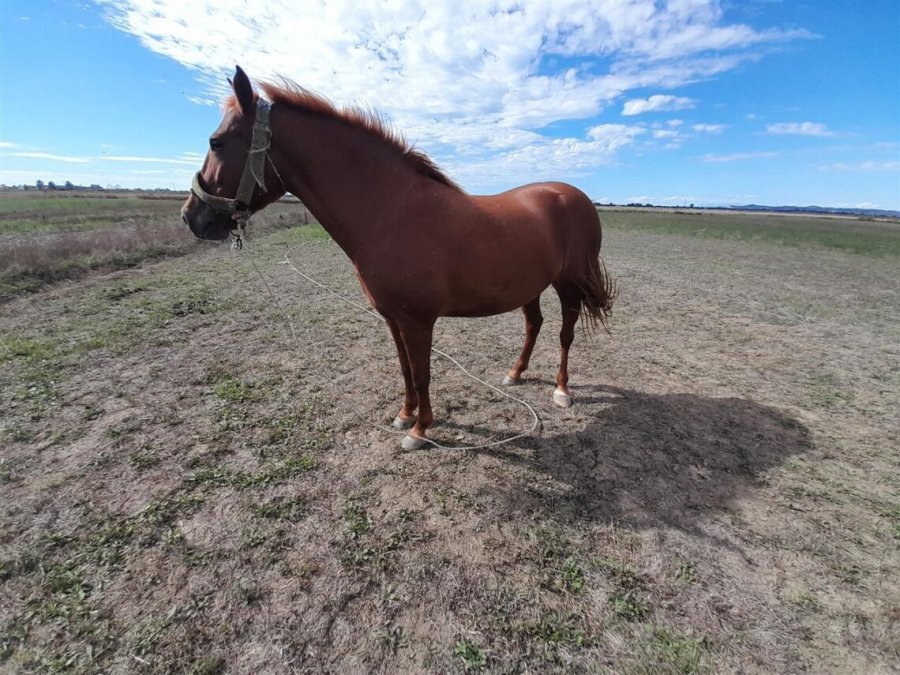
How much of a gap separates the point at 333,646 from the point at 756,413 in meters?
4.12

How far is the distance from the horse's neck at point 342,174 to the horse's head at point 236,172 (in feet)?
0.37

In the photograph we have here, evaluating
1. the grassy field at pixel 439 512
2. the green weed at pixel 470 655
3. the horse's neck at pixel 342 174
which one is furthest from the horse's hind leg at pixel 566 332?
the green weed at pixel 470 655

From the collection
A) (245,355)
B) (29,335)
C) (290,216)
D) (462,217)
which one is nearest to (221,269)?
(29,335)

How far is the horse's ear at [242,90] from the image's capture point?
2191 mm

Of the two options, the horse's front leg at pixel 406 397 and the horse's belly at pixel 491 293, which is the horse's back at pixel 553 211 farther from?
the horse's front leg at pixel 406 397

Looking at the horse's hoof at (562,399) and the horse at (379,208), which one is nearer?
the horse at (379,208)

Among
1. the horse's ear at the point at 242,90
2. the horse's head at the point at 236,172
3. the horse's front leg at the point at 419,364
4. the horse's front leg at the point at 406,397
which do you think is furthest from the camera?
the horse's front leg at the point at 406,397

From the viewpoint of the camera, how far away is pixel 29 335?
4879 mm

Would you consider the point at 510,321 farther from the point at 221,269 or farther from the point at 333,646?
the point at 221,269

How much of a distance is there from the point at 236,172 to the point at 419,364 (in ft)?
5.92

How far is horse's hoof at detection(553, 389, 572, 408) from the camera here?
3822 millimetres

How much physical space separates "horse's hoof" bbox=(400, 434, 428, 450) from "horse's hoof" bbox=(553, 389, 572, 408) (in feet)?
5.00

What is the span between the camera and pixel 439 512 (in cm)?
246

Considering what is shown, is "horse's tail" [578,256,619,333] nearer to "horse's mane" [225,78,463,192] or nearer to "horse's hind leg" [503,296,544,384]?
"horse's hind leg" [503,296,544,384]
